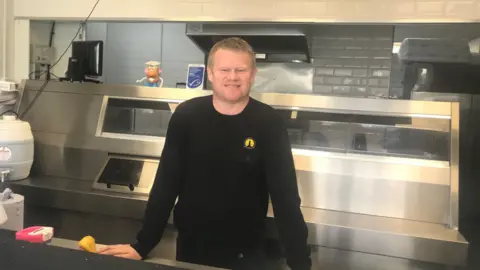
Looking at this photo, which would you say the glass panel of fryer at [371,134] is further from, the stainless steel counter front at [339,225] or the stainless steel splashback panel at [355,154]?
the stainless steel counter front at [339,225]

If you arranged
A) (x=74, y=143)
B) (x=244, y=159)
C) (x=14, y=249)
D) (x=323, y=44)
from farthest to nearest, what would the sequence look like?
(x=323, y=44) → (x=74, y=143) → (x=244, y=159) → (x=14, y=249)

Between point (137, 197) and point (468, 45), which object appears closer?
point (137, 197)

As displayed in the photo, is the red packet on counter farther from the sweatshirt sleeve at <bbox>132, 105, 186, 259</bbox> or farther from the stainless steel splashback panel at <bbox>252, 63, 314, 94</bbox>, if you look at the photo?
the stainless steel splashback panel at <bbox>252, 63, 314, 94</bbox>

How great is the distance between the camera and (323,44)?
2277mm

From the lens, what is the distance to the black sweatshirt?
3.91 feet

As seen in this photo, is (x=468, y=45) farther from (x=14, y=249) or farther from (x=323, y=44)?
(x=14, y=249)

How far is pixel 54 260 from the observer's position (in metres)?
0.63

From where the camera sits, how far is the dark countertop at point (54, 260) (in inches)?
24.5

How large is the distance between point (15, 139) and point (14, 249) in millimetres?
1137

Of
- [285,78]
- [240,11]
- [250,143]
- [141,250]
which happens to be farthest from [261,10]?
[141,250]

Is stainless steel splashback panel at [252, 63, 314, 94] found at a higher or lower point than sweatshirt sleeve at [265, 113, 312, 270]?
higher

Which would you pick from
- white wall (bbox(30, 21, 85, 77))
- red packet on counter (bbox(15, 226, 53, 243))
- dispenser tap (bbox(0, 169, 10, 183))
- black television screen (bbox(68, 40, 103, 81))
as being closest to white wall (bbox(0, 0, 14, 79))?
white wall (bbox(30, 21, 85, 77))

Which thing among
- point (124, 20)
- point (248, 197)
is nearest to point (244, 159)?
point (248, 197)

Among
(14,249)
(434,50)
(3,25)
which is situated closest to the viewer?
(14,249)
